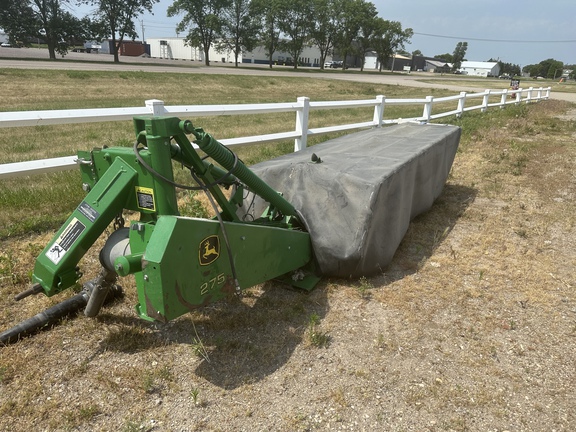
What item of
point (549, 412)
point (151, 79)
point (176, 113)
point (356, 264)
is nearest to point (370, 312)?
point (356, 264)

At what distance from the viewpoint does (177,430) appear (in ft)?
7.52

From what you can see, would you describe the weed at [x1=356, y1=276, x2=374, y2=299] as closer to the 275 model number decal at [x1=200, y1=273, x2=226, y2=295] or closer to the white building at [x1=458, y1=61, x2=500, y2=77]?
the 275 model number decal at [x1=200, y1=273, x2=226, y2=295]

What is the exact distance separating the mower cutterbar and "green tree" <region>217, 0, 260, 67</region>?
62.6 meters

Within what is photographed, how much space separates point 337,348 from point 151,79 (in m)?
24.4

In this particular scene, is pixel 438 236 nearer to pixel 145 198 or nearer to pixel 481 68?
pixel 145 198

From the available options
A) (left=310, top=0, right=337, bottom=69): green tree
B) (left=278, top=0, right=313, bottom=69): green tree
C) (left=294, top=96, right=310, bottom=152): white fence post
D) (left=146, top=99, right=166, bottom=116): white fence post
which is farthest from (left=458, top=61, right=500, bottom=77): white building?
(left=146, top=99, right=166, bottom=116): white fence post

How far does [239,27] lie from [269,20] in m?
6.08

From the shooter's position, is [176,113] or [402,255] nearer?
[402,255]

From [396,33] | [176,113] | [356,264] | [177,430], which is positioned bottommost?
[177,430]

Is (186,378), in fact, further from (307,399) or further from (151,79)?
(151,79)

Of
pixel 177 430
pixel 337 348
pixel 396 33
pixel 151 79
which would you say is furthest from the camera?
pixel 396 33

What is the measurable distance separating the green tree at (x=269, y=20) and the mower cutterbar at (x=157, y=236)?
6625 cm

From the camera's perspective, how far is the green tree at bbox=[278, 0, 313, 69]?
66.4 m

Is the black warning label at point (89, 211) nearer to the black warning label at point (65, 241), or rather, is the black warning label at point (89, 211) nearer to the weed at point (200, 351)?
→ the black warning label at point (65, 241)
